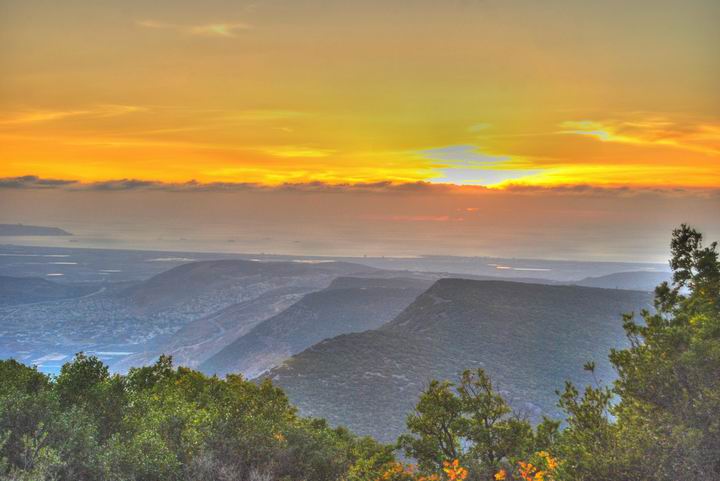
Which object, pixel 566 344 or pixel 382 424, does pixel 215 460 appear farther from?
pixel 566 344

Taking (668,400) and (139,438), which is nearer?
(668,400)

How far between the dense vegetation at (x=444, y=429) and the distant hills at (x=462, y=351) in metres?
58.9

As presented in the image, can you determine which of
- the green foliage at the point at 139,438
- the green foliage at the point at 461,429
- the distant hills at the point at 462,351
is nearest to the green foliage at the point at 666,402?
the green foliage at the point at 461,429

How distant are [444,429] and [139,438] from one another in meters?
15.2

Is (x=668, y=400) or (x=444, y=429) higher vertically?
(x=668, y=400)

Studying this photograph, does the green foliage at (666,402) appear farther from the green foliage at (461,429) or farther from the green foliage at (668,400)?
the green foliage at (461,429)

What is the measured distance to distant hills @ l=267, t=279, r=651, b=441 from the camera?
10350 centimetres

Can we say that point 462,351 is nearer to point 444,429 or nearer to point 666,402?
point 444,429

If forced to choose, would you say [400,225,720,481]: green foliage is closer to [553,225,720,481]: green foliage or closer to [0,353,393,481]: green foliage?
[553,225,720,481]: green foliage

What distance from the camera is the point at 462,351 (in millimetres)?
134000

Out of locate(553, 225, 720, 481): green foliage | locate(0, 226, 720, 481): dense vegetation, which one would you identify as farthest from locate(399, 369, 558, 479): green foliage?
locate(553, 225, 720, 481): green foliage

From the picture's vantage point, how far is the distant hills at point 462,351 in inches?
4075

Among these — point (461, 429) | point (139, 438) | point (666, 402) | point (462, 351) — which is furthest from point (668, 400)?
point (462, 351)

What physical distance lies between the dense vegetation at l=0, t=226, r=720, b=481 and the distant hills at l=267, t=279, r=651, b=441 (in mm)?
58877
